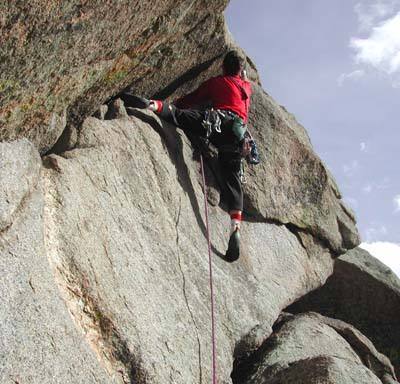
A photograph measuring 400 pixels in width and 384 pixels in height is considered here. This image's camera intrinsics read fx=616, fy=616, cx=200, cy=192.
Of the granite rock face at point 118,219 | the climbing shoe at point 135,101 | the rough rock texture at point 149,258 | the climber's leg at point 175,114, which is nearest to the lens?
the granite rock face at point 118,219

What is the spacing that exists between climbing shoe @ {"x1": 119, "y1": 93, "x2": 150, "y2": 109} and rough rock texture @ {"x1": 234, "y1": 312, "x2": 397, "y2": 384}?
4269mm

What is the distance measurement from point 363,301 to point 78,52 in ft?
36.3

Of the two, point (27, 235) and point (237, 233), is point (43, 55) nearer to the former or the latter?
point (27, 235)

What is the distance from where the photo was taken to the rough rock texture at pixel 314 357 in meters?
7.79

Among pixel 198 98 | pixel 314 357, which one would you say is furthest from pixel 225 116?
pixel 314 357

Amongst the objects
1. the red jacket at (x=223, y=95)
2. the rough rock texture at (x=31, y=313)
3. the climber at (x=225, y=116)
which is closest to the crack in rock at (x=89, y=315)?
the rough rock texture at (x=31, y=313)

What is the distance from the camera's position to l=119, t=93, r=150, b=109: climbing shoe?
32.2ft

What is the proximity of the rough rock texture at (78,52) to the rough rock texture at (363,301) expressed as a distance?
7.58 m

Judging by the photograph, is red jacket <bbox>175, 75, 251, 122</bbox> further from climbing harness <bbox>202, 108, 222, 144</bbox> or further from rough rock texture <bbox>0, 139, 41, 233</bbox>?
rough rock texture <bbox>0, 139, 41, 233</bbox>

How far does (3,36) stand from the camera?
5.80m

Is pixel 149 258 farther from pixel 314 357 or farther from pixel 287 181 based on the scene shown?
pixel 287 181

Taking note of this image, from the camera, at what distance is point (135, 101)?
387 inches

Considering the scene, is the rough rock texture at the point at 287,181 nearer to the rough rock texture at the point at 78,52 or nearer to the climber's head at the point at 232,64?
the climber's head at the point at 232,64

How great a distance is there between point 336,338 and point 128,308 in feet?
17.4
